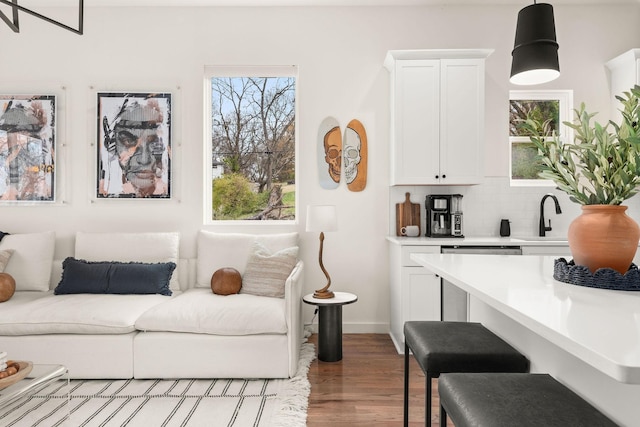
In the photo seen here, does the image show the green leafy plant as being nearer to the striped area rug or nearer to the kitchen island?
the kitchen island

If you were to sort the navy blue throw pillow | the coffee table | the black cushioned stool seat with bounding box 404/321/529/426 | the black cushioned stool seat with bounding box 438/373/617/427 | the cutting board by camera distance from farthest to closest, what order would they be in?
the cutting board → the navy blue throw pillow → the coffee table → the black cushioned stool seat with bounding box 404/321/529/426 → the black cushioned stool seat with bounding box 438/373/617/427

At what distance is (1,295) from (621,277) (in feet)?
11.9

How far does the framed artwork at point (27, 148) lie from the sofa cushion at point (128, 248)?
2.34ft

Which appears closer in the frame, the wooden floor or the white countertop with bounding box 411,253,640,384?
the white countertop with bounding box 411,253,640,384

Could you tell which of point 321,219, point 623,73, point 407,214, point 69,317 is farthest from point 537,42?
point 69,317

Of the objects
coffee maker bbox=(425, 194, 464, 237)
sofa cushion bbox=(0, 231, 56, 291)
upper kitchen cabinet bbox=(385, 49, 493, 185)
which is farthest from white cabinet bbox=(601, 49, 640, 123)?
sofa cushion bbox=(0, 231, 56, 291)

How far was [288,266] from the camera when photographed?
10.3ft

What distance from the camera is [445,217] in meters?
3.56

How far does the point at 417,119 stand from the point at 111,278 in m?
2.74

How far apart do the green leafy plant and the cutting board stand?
2.25 meters

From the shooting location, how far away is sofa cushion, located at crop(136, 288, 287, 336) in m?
2.65

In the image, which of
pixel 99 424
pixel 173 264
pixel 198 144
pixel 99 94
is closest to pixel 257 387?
pixel 99 424

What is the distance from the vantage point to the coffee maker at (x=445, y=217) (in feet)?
11.6

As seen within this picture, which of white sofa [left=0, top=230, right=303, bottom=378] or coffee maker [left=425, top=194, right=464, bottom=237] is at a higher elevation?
coffee maker [left=425, top=194, right=464, bottom=237]
